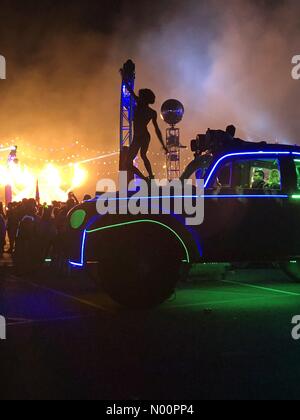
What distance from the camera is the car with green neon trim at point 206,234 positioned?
8078mm

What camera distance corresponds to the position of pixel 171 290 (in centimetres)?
827

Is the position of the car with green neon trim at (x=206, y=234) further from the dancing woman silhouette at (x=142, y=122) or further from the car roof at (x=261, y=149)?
the dancing woman silhouette at (x=142, y=122)

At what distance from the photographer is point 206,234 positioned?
320 inches

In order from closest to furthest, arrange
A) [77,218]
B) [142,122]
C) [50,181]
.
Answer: [77,218]
[142,122]
[50,181]

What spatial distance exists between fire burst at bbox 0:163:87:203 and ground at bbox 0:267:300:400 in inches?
1012

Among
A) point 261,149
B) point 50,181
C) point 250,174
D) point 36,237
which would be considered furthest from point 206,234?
point 50,181

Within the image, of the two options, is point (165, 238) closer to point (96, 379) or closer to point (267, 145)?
point (267, 145)

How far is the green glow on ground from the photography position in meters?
8.33

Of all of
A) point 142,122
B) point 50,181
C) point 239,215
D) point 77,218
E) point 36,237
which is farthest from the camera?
point 50,181

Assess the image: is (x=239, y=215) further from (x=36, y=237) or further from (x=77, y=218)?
(x=36, y=237)

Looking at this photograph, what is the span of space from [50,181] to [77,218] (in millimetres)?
28155

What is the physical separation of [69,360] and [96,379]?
26.7 inches

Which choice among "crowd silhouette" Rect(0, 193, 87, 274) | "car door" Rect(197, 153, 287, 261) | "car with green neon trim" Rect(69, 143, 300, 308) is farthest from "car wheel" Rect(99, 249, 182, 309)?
"crowd silhouette" Rect(0, 193, 87, 274)
